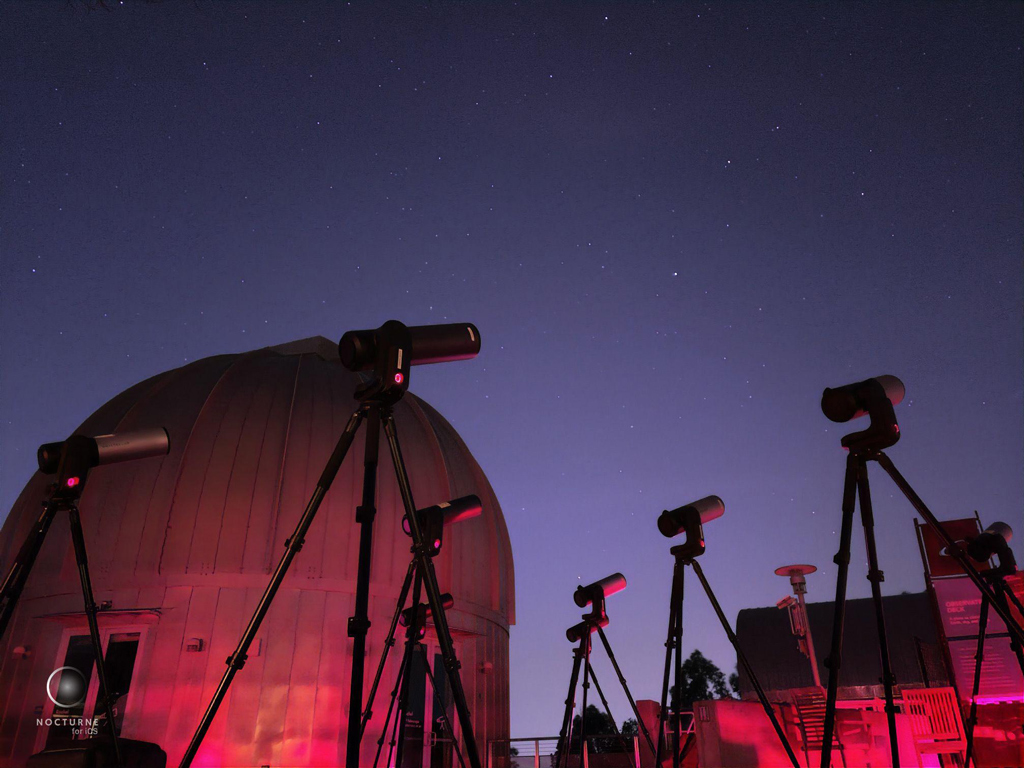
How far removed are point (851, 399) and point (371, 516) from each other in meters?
2.52

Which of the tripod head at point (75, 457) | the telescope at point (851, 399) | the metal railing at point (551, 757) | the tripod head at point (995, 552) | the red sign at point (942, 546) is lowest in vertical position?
the metal railing at point (551, 757)

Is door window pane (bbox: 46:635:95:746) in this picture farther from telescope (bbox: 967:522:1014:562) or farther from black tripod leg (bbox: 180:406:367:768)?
telescope (bbox: 967:522:1014:562)

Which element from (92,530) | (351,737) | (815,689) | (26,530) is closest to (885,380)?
(351,737)

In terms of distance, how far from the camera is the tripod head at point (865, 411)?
11.0 ft

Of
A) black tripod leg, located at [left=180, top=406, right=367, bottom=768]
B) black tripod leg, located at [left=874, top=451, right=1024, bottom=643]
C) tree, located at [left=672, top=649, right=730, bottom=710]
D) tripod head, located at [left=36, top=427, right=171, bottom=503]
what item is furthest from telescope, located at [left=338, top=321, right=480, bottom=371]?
tree, located at [left=672, top=649, right=730, bottom=710]

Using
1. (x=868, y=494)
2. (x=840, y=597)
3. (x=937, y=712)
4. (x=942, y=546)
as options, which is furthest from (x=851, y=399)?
(x=942, y=546)

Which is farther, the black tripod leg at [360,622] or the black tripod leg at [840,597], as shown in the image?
the black tripod leg at [840,597]

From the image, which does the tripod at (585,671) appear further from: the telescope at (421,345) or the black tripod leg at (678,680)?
the telescope at (421,345)

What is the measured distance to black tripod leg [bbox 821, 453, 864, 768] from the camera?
305cm

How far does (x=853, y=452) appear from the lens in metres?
3.43

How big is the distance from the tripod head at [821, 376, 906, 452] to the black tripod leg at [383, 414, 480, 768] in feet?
7.24

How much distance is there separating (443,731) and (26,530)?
735 cm

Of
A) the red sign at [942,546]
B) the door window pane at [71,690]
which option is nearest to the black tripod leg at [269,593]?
the door window pane at [71,690]

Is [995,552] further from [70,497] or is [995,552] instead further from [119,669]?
[119,669]
